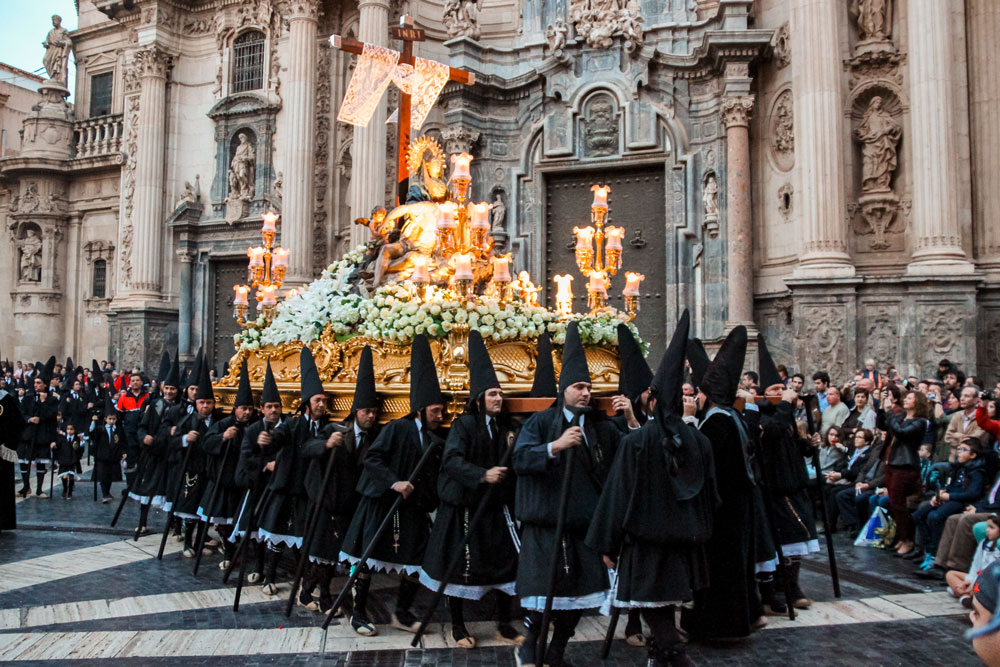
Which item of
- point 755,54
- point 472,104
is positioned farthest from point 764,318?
point 472,104

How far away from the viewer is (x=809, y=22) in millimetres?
15641

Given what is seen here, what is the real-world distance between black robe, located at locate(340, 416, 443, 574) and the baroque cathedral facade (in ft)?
33.4

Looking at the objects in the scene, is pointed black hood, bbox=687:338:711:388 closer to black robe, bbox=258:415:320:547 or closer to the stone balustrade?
black robe, bbox=258:415:320:547

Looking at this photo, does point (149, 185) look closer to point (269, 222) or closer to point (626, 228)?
point (626, 228)

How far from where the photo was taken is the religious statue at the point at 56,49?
90.6 ft

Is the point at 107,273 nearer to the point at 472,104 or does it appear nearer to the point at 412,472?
the point at 472,104

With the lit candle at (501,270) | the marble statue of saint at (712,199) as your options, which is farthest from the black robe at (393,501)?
the marble statue of saint at (712,199)

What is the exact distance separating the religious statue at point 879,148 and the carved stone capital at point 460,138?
839 cm

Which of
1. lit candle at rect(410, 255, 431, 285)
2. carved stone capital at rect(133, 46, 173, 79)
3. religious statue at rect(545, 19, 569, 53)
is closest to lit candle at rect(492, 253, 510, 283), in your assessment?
lit candle at rect(410, 255, 431, 285)

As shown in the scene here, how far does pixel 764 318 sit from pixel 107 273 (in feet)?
68.5

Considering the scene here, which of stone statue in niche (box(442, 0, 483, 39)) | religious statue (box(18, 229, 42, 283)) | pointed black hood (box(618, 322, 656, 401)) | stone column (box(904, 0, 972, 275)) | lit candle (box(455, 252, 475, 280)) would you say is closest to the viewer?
pointed black hood (box(618, 322, 656, 401))

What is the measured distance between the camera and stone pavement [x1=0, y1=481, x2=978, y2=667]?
6.11 meters

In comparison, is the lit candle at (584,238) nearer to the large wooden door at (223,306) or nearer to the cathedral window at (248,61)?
the large wooden door at (223,306)

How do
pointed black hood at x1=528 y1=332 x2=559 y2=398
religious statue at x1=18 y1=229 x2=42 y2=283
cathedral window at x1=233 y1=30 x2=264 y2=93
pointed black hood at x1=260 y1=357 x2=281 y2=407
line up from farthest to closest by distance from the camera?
religious statue at x1=18 y1=229 x2=42 y2=283 < cathedral window at x1=233 y1=30 x2=264 y2=93 < pointed black hood at x1=260 y1=357 x2=281 y2=407 < pointed black hood at x1=528 y1=332 x2=559 y2=398
